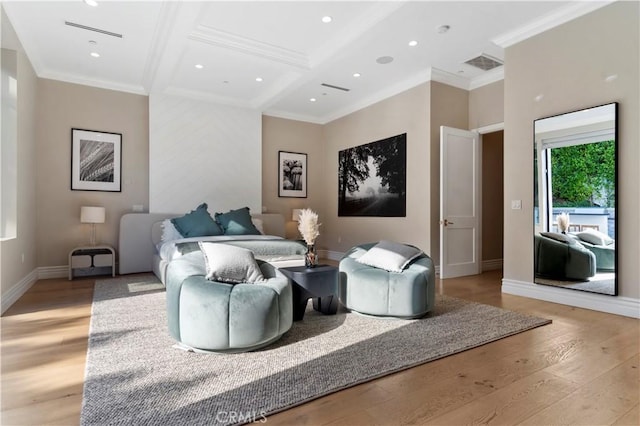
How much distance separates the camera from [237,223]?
5.69 meters

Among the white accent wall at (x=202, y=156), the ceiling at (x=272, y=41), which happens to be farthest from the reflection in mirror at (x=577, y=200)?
the white accent wall at (x=202, y=156)

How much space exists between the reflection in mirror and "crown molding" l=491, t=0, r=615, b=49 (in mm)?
1023

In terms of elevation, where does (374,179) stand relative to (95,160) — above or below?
below

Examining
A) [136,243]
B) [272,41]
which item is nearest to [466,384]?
[272,41]

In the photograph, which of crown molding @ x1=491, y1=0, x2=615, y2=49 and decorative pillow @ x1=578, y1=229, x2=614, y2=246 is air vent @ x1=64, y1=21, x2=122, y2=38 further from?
decorative pillow @ x1=578, y1=229, x2=614, y2=246

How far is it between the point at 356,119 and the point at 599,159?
410 centimetres

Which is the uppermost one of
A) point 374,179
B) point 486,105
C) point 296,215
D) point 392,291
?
point 486,105

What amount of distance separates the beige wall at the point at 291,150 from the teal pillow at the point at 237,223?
1210 millimetres

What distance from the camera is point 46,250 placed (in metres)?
5.12

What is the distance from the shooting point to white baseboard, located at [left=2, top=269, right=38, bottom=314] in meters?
3.49

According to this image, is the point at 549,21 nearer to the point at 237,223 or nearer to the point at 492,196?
the point at 492,196

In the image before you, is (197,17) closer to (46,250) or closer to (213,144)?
(213,144)

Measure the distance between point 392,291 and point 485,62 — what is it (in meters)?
3.76

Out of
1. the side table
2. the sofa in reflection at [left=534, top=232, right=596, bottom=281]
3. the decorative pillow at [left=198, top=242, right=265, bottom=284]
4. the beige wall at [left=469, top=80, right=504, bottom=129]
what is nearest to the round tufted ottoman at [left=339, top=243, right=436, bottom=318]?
the side table
